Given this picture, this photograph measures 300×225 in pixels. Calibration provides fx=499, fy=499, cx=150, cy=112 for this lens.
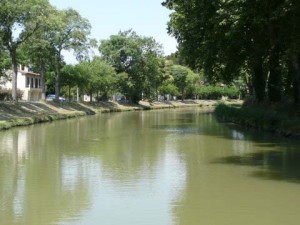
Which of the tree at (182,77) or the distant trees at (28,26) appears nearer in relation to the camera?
the distant trees at (28,26)

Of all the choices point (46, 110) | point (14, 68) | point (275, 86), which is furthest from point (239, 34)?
point (46, 110)

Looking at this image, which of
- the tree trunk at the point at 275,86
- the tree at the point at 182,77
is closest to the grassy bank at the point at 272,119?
the tree trunk at the point at 275,86

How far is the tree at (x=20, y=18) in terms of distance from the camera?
44.3 m

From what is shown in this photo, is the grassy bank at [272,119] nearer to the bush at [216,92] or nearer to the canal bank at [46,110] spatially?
the canal bank at [46,110]

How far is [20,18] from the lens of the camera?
4609 centimetres

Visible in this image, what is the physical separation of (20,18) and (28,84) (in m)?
44.3

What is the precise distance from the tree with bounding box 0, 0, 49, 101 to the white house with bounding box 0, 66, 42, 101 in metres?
36.4

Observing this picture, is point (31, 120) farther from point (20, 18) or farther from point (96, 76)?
point (96, 76)

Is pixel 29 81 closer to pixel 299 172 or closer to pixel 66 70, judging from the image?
pixel 66 70

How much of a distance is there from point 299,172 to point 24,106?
40075 mm

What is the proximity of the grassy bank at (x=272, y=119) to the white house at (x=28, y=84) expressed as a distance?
48819mm

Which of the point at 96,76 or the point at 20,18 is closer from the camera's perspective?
the point at 20,18

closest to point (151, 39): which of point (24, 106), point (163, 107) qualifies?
point (163, 107)

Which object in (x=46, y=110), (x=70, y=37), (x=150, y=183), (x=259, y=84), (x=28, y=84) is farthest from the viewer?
(x=28, y=84)
